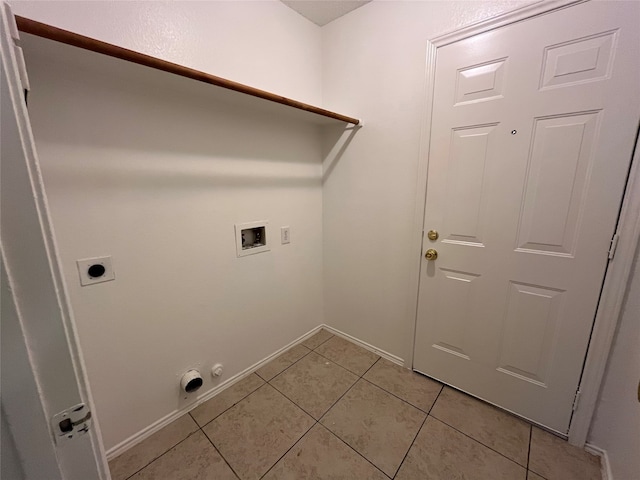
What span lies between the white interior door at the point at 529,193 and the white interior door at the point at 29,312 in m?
1.63

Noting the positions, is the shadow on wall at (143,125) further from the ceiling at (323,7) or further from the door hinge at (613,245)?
the door hinge at (613,245)

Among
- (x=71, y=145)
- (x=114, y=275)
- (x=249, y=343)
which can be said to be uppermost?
(x=71, y=145)

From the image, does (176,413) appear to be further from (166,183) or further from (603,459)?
(603,459)

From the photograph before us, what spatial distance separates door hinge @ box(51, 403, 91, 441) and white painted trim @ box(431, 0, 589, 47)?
199 cm

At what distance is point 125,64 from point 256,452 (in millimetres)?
1810

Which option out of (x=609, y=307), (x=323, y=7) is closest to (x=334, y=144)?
(x=323, y=7)

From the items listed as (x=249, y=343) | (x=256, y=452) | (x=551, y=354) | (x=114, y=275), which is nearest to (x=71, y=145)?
(x=114, y=275)

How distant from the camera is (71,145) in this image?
1051 mm

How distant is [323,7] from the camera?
5.61 feet

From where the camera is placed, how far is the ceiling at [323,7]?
166cm

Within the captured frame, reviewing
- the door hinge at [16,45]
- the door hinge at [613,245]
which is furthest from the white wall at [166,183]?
the door hinge at [613,245]

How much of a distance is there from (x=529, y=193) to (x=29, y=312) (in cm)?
176

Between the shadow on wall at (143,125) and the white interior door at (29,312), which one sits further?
the shadow on wall at (143,125)

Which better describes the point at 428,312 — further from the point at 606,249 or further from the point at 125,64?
the point at 125,64
